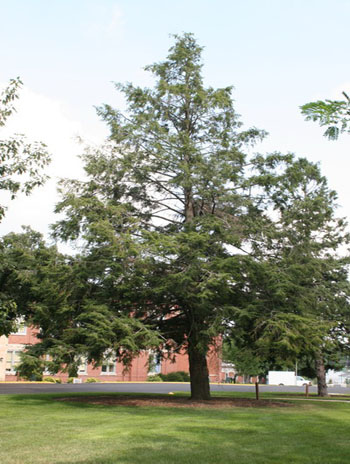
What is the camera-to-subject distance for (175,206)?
23328 millimetres

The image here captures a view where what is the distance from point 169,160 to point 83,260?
220 inches

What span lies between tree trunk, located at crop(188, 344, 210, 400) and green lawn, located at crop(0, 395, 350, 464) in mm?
5453

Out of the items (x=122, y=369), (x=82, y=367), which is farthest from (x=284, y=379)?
(x=82, y=367)

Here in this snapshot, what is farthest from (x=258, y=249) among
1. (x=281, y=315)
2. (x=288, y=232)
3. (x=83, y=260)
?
(x=83, y=260)

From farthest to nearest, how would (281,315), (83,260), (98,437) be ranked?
1. (83,260)
2. (281,315)
3. (98,437)

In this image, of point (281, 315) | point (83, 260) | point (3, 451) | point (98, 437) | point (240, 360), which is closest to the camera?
point (3, 451)

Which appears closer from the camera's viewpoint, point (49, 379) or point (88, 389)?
point (88, 389)

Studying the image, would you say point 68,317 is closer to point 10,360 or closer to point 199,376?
point 199,376

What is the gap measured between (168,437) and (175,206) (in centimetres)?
1448

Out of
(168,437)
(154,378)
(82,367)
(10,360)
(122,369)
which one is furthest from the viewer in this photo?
(154,378)

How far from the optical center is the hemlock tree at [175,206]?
59.9 feet

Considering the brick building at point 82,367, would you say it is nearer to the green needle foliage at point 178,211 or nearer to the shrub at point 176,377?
the shrub at point 176,377

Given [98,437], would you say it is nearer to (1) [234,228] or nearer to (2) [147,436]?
(2) [147,436]

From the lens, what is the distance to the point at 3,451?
8.10 m
